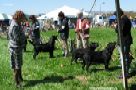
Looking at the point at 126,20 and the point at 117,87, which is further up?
the point at 126,20

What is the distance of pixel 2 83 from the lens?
12.2 m

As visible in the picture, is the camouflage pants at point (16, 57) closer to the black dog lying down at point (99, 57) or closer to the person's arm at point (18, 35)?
the person's arm at point (18, 35)

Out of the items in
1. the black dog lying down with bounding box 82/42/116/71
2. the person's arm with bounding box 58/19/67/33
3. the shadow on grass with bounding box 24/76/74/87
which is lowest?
the shadow on grass with bounding box 24/76/74/87

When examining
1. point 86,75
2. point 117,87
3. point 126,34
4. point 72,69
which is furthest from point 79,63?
point 117,87

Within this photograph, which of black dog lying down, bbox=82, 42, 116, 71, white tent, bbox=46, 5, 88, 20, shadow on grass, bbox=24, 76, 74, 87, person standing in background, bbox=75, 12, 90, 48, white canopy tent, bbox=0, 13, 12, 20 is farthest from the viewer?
white canopy tent, bbox=0, 13, 12, 20

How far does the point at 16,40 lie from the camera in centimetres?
1142

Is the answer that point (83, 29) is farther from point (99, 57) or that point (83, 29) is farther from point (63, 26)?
point (99, 57)

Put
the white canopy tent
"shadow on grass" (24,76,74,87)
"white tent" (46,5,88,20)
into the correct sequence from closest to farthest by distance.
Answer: "shadow on grass" (24,76,74,87) → "white tent" (46,5,88,20) → the white canopy tent

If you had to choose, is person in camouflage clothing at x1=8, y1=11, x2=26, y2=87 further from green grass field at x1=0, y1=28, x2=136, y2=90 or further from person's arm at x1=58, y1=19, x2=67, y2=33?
person's arm at x1=58, y1=19, x2=67, y2=33

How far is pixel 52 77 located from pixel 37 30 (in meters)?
7.30

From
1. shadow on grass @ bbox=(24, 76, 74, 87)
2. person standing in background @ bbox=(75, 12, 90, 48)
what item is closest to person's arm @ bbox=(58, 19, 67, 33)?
person standing in background @ bbox=(75, 12, 90, 48)

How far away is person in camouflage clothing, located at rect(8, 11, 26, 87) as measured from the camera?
11352 mm

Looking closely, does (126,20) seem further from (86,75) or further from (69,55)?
(69,55)

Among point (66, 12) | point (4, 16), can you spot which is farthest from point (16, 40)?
point (4, 16)
